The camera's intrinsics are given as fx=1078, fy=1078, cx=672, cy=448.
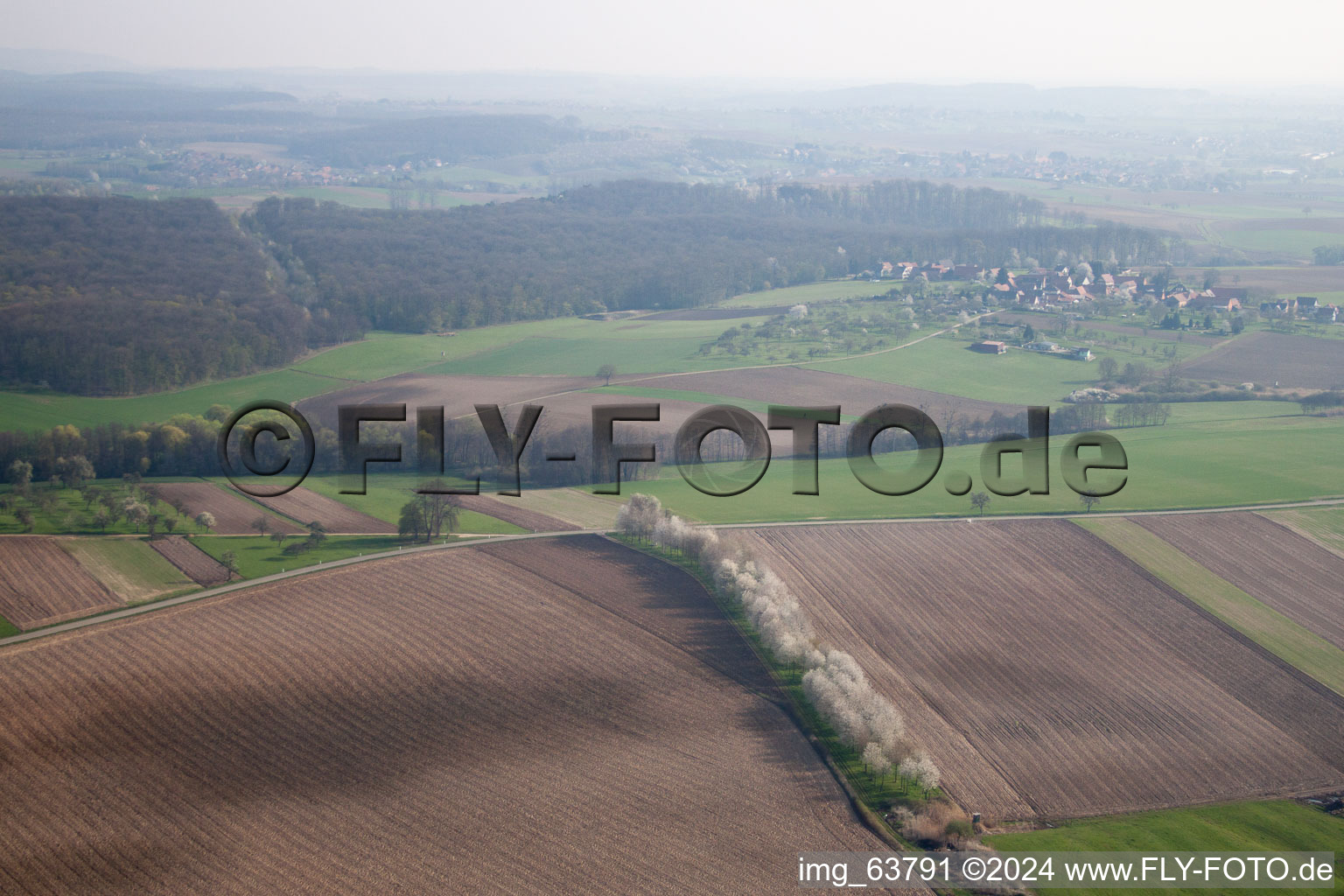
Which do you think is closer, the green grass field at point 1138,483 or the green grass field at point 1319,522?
A: the green grass field at point 1319,522

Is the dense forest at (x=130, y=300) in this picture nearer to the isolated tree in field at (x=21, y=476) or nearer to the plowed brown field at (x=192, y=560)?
the isolated tree in field at (x=21, y=476)

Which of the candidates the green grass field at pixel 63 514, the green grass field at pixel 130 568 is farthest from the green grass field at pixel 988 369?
the green grass field at pixel 130 568

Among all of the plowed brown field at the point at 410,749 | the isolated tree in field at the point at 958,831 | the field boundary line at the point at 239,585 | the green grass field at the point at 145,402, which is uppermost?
the green grass field at the point at 145,402

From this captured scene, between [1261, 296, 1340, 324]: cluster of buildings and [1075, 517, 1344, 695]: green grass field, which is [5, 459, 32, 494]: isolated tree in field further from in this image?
[1261, 296, 1340, 324]: cluster of buildings

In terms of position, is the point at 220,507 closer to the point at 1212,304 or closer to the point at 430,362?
the point at 430,362

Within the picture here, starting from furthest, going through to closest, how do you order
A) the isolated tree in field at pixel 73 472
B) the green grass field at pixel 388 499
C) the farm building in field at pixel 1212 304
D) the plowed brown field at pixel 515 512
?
the farm building in field at pixel 1212 304 < the isolated tree in field at pixel 73 472 < the plowed brown field at pixel 515 512 < the green grass field at pixel 388 499

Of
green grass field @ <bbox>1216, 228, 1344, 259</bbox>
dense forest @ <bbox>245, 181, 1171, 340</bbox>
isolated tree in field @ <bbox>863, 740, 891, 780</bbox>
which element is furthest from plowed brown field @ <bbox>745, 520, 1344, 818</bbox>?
green grass field @ <bbox>1216, 228, 1344, 259</bbox>
